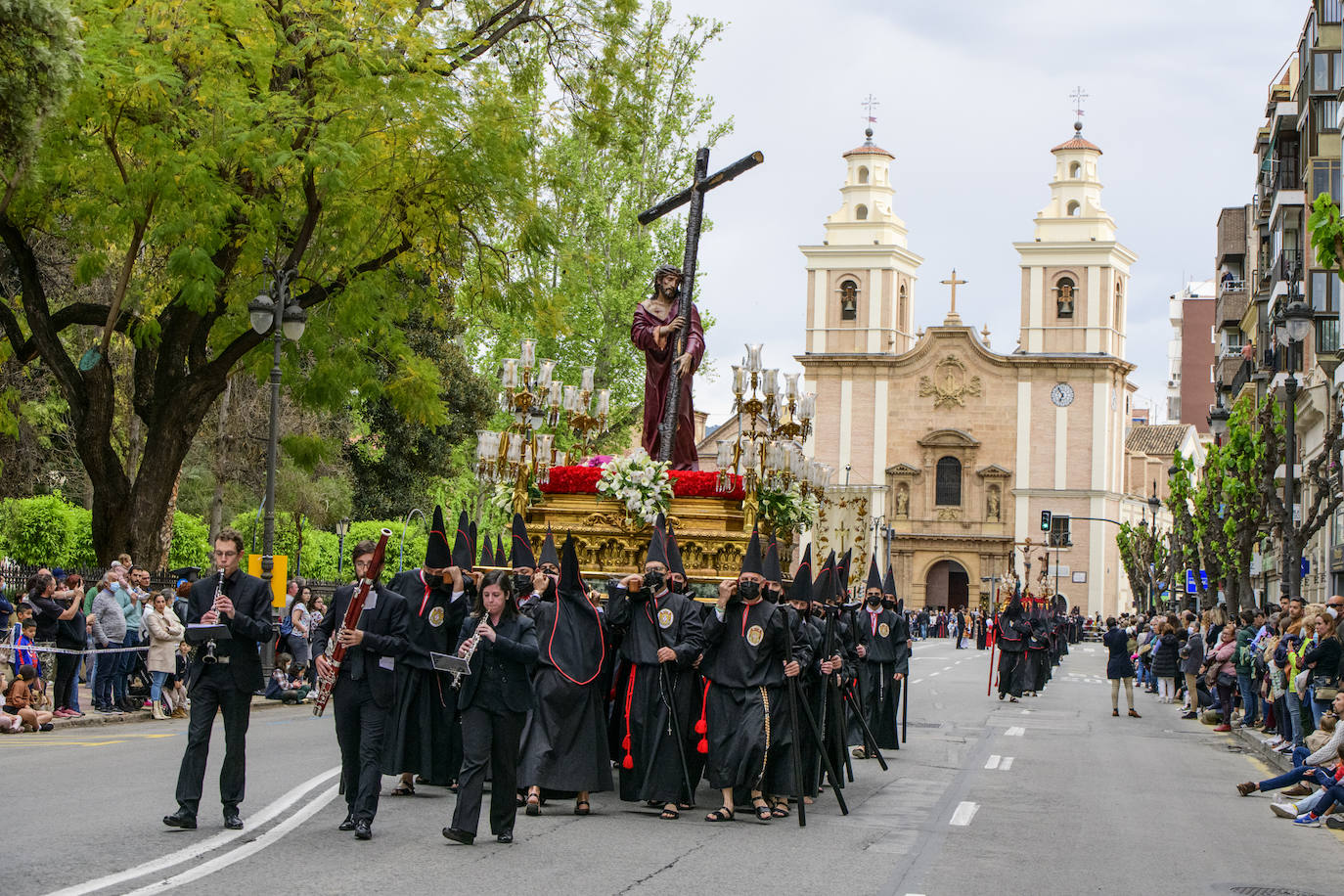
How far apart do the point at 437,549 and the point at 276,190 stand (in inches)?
438

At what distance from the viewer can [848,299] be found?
91438 mm

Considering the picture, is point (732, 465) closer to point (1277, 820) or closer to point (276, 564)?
point (1277, 820)

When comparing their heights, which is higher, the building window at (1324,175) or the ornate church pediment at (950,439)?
the building window at (1324,175)

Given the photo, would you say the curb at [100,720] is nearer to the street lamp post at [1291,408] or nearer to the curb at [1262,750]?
the curb at [1262,750]

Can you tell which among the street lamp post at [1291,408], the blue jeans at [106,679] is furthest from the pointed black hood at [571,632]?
the street lamp post at [1291,408]

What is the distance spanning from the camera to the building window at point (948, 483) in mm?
88750

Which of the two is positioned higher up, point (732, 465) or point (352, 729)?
point (732, 465)

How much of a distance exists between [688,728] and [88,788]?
4639mm

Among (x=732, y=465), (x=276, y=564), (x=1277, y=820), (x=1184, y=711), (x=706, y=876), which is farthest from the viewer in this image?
(x=1184, y=711)

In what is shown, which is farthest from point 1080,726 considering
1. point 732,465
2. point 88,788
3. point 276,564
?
point 88,788

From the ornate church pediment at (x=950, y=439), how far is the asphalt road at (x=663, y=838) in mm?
71247

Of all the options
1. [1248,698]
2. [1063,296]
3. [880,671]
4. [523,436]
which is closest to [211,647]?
[523,436]

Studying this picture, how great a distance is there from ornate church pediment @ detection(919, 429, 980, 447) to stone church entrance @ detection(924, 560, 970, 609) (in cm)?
643

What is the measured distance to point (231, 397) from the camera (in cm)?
3897
